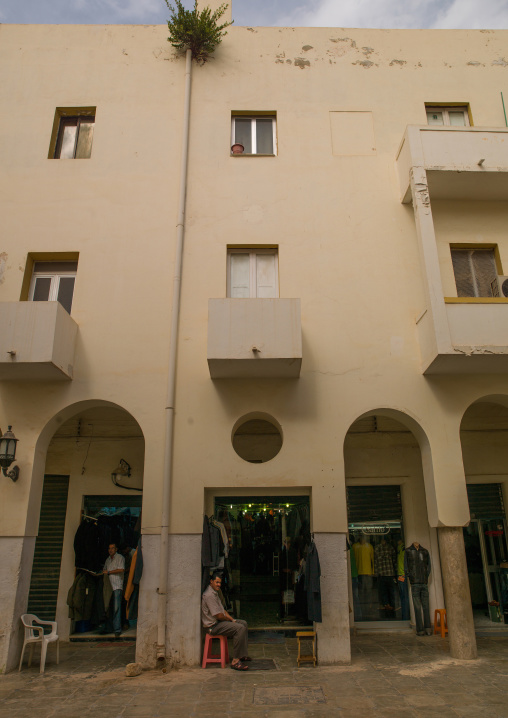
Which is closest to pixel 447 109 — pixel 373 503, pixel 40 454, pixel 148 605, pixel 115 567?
pixel 373 503

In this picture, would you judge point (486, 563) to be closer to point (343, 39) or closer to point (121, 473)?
point (121, 473)

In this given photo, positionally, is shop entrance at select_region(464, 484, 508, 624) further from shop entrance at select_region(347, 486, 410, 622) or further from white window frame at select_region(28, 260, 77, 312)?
white window frame at select_region(28, 260, 77, 312)

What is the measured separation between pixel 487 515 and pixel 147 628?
7.67 meters

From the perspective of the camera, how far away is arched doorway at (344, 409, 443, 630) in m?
10.6

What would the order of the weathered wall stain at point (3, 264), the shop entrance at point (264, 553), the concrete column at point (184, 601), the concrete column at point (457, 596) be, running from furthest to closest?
the shop entrance at point (264, 553), the weathered wall stain at point (3, 264), the concrete column at point (457, 596), the concrete column at point (184, 601)

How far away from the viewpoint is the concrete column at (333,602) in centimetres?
782

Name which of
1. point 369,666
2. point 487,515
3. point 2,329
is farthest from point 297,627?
point 2,329

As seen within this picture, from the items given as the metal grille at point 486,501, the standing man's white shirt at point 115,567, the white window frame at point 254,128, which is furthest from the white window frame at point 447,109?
the standing man's white shirt at point 115,567

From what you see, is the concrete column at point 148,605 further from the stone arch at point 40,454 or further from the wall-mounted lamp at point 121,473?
the wall-mounted lamp at point 121,473

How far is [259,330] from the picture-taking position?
835cm

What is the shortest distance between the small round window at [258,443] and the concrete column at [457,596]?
3.80m

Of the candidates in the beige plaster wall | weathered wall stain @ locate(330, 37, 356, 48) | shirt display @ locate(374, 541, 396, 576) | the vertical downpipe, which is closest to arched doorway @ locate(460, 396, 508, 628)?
shirt display @ locate(374, 541, 396, 576)

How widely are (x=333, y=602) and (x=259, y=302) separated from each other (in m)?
5.05

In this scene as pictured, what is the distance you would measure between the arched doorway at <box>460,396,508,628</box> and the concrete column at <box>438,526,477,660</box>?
3.02 m
